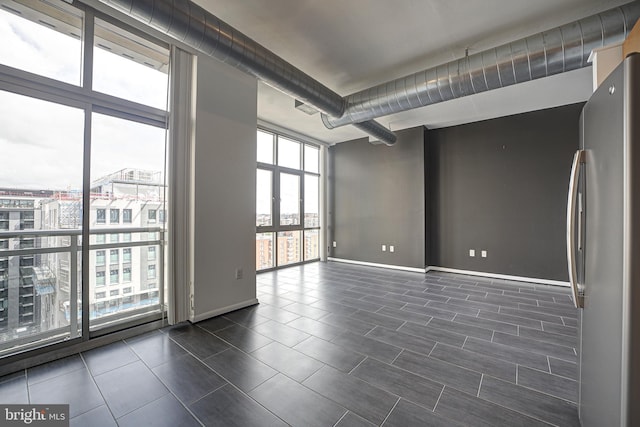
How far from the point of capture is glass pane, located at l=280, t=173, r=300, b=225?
5.57m

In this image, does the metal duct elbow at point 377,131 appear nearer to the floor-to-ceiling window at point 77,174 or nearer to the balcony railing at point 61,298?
the floor-to-ceiling window at point 77,174

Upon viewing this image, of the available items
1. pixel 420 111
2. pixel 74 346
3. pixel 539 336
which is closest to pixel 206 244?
pixel 74 346

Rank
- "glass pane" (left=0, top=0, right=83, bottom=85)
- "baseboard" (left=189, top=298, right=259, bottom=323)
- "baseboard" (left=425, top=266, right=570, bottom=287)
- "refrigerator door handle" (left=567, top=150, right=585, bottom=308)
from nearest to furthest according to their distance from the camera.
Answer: "refrigerator door handle" (left=567, top=150, right=585, bottom=308) → "glass pane" (left=0, top=0, right=83, bottom=85) → "baseboard" (left=189, top=298, right=259, bottom=323) → "baseboard" (left=425, top=266, right=570, bottom=287)

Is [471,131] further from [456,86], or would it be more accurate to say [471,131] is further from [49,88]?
[49,88]

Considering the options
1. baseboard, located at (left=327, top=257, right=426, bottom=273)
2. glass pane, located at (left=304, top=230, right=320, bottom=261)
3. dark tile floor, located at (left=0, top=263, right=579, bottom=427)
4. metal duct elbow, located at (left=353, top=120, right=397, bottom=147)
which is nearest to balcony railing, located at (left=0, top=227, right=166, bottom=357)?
dark tile floor, located at (left=0, top=263, right=579, bottom=427)

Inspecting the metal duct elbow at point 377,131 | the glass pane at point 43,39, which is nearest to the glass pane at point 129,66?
the glass pane at point 43,39

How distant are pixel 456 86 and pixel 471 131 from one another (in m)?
2.65

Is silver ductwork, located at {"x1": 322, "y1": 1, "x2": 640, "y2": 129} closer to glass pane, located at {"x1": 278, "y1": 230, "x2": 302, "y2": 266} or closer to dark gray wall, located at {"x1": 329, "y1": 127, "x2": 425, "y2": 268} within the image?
dark gray wall, located at {"x1": 329, "y1": 127, "x2": 425, "y2": 268}

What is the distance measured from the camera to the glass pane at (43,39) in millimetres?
1937

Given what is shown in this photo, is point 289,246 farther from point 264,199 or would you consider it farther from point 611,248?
point 611,248

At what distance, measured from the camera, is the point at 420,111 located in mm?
4398

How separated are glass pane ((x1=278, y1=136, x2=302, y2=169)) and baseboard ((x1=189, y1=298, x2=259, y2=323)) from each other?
3.13m

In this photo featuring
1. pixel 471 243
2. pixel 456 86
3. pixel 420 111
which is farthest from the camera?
pixel 471 243

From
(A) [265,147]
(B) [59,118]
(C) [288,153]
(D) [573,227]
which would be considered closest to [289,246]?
(C) [288,153]
